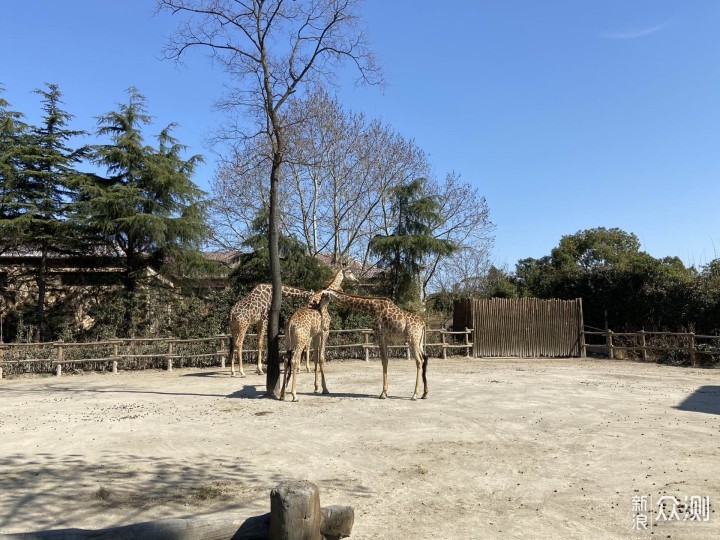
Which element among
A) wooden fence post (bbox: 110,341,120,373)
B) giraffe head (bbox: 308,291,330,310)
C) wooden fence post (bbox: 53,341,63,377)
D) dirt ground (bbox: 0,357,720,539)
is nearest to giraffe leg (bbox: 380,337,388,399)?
dirt ground (bbox: 0,357,720,539)

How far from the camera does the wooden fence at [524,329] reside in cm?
2070

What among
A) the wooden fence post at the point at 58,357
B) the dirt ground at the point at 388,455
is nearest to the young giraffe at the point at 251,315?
the dirt ground at the point at 388,455

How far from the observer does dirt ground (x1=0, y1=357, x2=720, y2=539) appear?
16.8 feet

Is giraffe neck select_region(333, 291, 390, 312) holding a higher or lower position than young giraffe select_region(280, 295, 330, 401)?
higher

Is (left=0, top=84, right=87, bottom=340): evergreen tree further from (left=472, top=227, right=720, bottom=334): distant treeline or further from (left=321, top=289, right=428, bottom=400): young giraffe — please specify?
(left=472, top=227, right=720, bottom=334): distant treeline

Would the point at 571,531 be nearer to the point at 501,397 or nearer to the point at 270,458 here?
the point at 270,458

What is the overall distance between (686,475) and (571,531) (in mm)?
2249

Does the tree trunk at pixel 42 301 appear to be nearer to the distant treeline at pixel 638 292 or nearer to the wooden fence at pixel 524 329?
the wooden fence at pixel 524 329

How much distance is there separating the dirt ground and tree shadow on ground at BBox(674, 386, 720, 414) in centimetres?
4

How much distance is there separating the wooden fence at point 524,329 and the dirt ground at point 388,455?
7834 mm

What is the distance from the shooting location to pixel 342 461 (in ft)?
22.4

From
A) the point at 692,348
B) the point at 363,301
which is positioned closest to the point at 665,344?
the point at 692,348

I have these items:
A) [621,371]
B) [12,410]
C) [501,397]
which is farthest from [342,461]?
[621,371]
